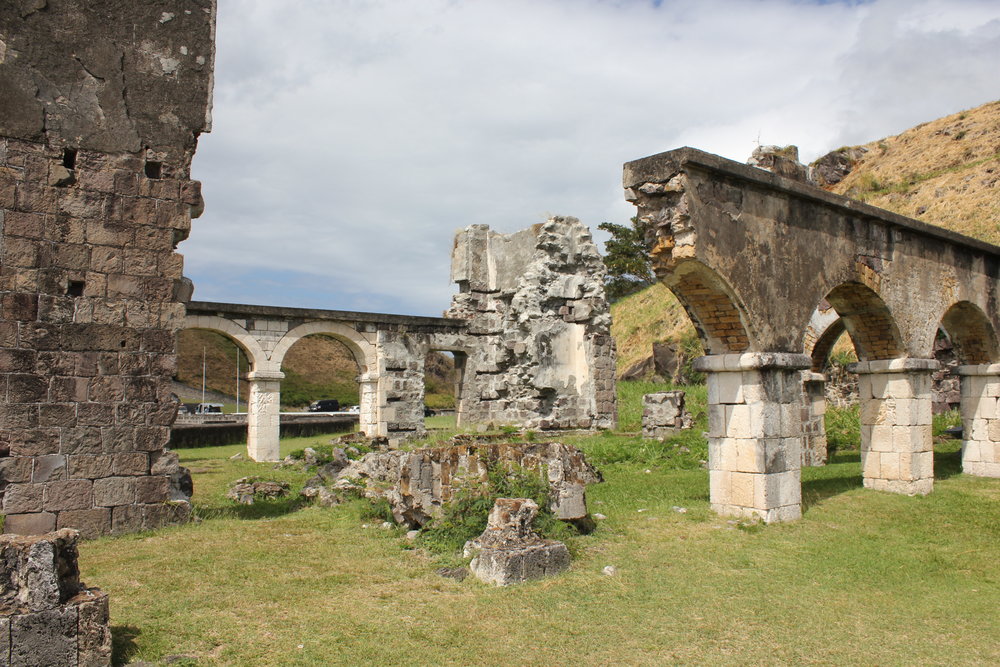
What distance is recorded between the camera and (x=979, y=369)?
12.3 m

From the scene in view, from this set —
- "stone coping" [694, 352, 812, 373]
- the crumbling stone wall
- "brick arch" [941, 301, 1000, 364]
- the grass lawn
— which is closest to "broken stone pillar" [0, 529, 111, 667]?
the grass lawn

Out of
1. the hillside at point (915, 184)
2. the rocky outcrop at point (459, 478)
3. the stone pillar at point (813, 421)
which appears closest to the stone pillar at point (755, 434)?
the rocky outcrop at point (459, 478)

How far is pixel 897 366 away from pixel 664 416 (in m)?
6.22

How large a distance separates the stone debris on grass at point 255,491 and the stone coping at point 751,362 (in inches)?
226

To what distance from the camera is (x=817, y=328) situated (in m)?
15.0

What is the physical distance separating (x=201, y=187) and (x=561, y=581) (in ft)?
18.5

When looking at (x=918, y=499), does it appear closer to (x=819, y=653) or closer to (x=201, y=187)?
(x=819, y=653)

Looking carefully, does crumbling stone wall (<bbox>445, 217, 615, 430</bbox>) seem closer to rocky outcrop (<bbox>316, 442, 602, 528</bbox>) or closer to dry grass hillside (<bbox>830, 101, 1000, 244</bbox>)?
rocky outcrop (<bbox>316, 442, 602, 528</bbox>)

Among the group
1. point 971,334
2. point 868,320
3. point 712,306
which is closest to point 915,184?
point 971,334

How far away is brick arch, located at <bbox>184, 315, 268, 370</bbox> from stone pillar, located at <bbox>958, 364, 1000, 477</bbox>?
44.0ft

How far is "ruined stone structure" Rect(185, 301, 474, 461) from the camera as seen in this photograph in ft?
52.7

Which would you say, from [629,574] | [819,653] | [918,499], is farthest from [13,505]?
[918,499]

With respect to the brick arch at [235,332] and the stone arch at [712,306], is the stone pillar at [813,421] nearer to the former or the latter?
the stone arch at [712,306]

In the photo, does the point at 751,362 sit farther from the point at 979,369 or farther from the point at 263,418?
the point at 263,418
